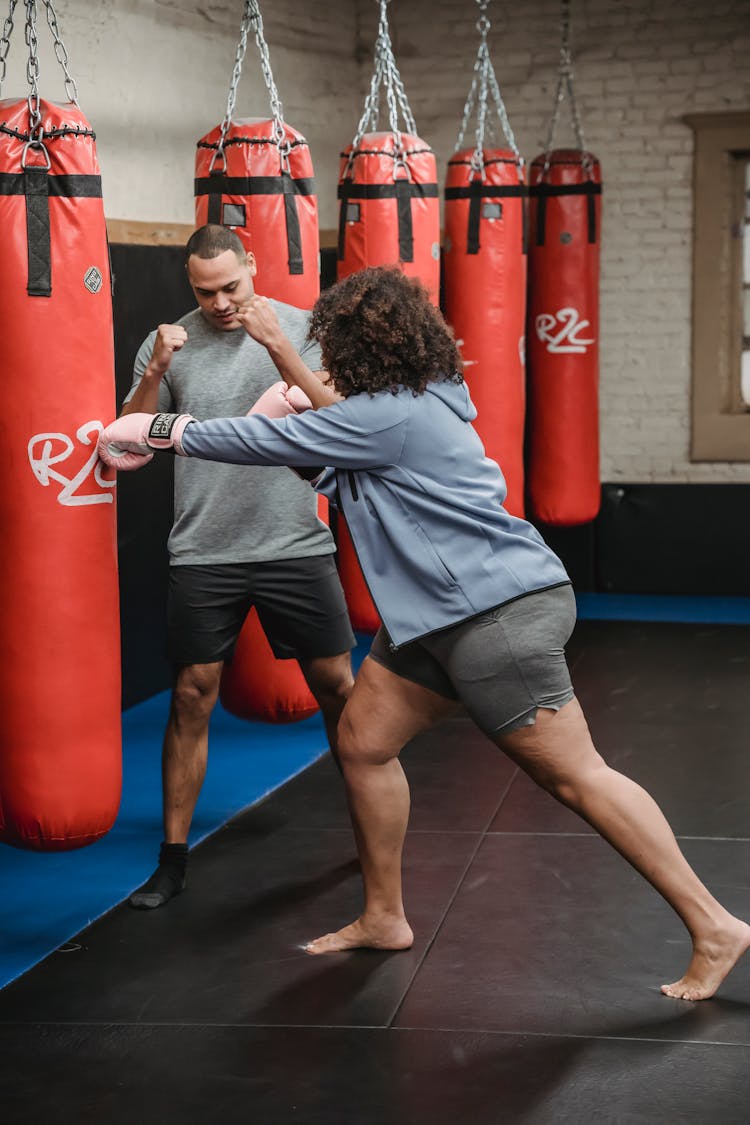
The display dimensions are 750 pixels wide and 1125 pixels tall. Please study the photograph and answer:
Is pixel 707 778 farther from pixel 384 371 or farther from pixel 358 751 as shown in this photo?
pixel 384 371

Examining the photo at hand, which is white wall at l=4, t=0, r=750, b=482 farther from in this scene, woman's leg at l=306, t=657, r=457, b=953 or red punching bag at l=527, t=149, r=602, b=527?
woman's leg at l=306, t=657, r=457, b=953

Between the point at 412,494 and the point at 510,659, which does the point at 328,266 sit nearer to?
the point at 412,494

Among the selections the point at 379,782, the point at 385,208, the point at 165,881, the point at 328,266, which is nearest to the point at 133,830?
the point at 165,881

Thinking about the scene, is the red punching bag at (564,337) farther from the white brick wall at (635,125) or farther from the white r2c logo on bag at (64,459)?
the white r2c logo on bag at (64,459)

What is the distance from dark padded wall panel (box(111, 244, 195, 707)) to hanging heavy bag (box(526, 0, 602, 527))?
1606 millimetres

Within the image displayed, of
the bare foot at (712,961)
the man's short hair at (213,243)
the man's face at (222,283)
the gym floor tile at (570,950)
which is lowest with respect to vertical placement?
the gym floor tile at (570,950)

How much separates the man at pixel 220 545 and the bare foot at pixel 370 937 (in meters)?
0.49

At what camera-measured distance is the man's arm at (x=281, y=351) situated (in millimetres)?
2705

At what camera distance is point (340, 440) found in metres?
2.52

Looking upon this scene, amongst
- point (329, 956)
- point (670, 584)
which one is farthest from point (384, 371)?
point (670, 584)

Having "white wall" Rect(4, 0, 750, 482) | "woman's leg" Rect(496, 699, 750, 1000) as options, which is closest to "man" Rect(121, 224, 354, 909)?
"woman's leg" Rect(496, 699, 750, 1000)

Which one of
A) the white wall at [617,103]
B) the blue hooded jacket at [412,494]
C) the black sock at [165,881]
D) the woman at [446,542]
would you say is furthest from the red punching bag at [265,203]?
the white wall at [617,103]

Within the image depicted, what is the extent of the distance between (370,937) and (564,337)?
3.74m

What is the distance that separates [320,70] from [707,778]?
4663 mm
